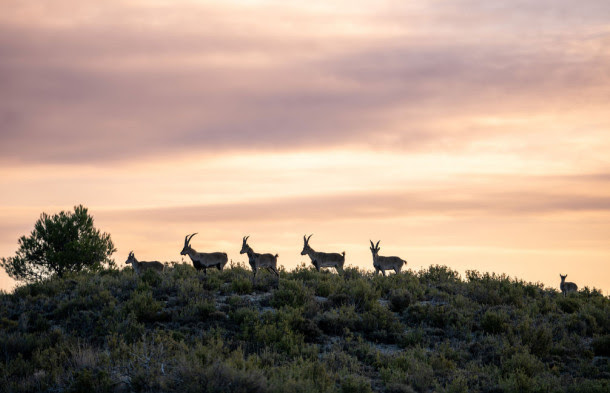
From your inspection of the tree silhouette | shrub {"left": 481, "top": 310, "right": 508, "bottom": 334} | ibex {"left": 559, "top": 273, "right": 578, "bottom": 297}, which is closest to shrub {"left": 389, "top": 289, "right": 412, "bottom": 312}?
shrub {"left": 481, "top": 310, "right": 508, "bottom": 334}

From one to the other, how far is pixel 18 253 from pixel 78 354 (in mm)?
31143

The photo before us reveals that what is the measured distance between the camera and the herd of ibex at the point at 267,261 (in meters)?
27.7

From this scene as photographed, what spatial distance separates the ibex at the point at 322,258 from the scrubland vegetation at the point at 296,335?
3.01 metres

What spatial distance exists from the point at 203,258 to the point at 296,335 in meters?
9.19

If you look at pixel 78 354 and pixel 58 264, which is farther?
pixel 58 264

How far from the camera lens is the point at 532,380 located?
59.2ft

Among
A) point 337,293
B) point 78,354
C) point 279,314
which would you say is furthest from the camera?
point 337,293

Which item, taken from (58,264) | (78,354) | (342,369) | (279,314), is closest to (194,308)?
(279,314)

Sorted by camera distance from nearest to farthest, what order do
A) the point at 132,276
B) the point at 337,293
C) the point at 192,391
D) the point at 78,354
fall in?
1. the point at 192,391
2. the point at 78,354
3. the point at 337,293
4. the point at 132,276

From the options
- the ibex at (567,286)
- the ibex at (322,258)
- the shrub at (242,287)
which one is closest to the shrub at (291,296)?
the shrub at (242,287)

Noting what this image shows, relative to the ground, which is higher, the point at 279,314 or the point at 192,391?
the point at 279,314

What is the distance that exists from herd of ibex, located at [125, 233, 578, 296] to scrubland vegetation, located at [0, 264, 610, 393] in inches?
30.1

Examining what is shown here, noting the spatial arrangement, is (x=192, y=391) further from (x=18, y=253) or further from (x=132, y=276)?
(x=18, y=253)

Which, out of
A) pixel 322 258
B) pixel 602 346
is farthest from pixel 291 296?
pixel 602 346
